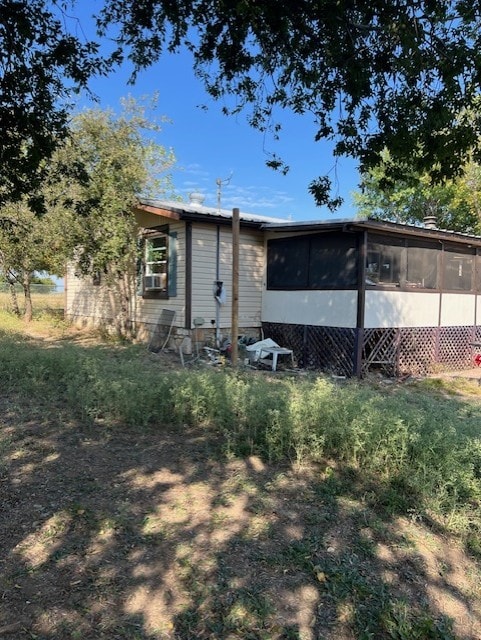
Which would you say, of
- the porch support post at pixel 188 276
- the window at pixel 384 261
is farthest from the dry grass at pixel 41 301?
the window at pixel 384 261

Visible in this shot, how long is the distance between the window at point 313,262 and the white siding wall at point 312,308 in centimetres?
17

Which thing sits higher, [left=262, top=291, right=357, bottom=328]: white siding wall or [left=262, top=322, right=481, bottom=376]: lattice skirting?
[left=262, top=291, right=357, bottom=328]: white siding wall

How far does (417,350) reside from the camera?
33.7 feet

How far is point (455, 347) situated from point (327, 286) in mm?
3646

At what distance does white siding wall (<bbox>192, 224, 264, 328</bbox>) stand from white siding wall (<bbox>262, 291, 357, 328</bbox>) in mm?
390

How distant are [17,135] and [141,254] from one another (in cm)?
761

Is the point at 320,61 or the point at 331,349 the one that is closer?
the point at 320,61

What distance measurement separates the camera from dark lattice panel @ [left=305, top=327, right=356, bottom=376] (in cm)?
933

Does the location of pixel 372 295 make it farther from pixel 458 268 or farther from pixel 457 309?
pixel 458 268

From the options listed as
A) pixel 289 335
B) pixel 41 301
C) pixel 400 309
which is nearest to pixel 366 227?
pixel 400 309

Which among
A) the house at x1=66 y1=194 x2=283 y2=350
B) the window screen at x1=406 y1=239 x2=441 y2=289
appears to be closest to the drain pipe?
the house at x1=66 y1=194 x2=283 y2=350

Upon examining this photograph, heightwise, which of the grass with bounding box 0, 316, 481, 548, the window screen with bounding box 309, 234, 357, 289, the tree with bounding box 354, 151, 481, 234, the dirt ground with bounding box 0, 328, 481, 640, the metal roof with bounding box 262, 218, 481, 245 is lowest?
the dirt ground with bounding box 0, 328, 481, 640

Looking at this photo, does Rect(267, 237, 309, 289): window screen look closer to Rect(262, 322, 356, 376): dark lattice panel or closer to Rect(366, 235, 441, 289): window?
Rect(262, 322, 356, 376): dark lattice panel

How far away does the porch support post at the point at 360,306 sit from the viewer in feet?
29.6
